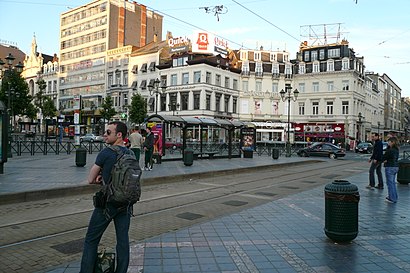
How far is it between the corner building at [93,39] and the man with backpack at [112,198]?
6837 cm

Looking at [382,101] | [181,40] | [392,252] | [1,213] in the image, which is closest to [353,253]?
[392,252]

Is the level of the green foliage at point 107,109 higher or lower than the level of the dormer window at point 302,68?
lower

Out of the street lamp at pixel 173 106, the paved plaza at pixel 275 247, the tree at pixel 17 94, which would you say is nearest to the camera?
the paved plaza at pixel 275 247

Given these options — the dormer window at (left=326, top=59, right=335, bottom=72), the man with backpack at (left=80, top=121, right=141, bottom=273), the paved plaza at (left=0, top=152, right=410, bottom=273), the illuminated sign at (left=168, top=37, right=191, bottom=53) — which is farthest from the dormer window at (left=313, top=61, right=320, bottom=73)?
the man with backpack at (left=80, top=121, right=141, bottom=273)

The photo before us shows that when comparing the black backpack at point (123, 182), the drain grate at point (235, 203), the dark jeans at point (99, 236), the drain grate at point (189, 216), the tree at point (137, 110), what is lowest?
the drain grate at point (235, 203)

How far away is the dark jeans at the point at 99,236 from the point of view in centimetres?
392

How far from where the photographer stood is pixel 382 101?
89875 mm

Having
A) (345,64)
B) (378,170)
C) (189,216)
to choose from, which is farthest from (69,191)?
(345,64)

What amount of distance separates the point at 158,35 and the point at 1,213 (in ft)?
245

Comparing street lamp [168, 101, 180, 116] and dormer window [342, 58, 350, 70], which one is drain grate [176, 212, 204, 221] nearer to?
street lamp [168, 101, 180, 116]

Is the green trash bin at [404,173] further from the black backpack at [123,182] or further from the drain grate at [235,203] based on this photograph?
the black backpack at [123,182]

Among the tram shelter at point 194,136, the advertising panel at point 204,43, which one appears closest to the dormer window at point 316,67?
the advertising panel at point 204,43

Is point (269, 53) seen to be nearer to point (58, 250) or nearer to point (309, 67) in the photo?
point (309, 67)

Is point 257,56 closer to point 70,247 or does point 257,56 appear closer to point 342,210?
point 342,210
